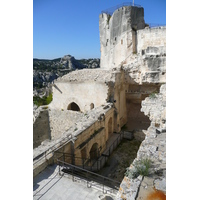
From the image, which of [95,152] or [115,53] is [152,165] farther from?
[115,53]

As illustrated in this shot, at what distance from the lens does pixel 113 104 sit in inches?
489

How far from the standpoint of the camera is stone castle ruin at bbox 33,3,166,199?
6682mm

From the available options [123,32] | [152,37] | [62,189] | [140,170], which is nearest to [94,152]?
[62,189]

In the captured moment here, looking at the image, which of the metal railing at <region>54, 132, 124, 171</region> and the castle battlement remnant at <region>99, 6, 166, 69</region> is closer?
the metal railing at <region>54, 132, 124, 171</region>

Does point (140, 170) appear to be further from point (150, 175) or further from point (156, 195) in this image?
point (156, 195)

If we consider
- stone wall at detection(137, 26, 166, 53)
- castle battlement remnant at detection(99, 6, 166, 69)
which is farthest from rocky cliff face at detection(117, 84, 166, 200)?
stone wall at detection(137, 26, 166, 53)

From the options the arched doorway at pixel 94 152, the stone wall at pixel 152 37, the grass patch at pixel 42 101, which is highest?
the stone wall at pixel 152 37

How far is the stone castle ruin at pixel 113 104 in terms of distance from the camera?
6682mm

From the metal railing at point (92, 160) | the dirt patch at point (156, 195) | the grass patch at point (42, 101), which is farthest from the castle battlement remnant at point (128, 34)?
the dirt patch at point (156, 195)

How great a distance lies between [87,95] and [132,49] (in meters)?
7.63

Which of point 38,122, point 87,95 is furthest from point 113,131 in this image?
point 38,122

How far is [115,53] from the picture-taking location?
810 inches

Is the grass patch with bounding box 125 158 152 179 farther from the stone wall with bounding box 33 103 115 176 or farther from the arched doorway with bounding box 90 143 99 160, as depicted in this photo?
the arched doorway with bounding box 90 143 99 160

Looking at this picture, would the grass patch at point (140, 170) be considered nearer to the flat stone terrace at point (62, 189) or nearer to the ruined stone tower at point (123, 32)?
the flat stone terrace at point (62, 189)
